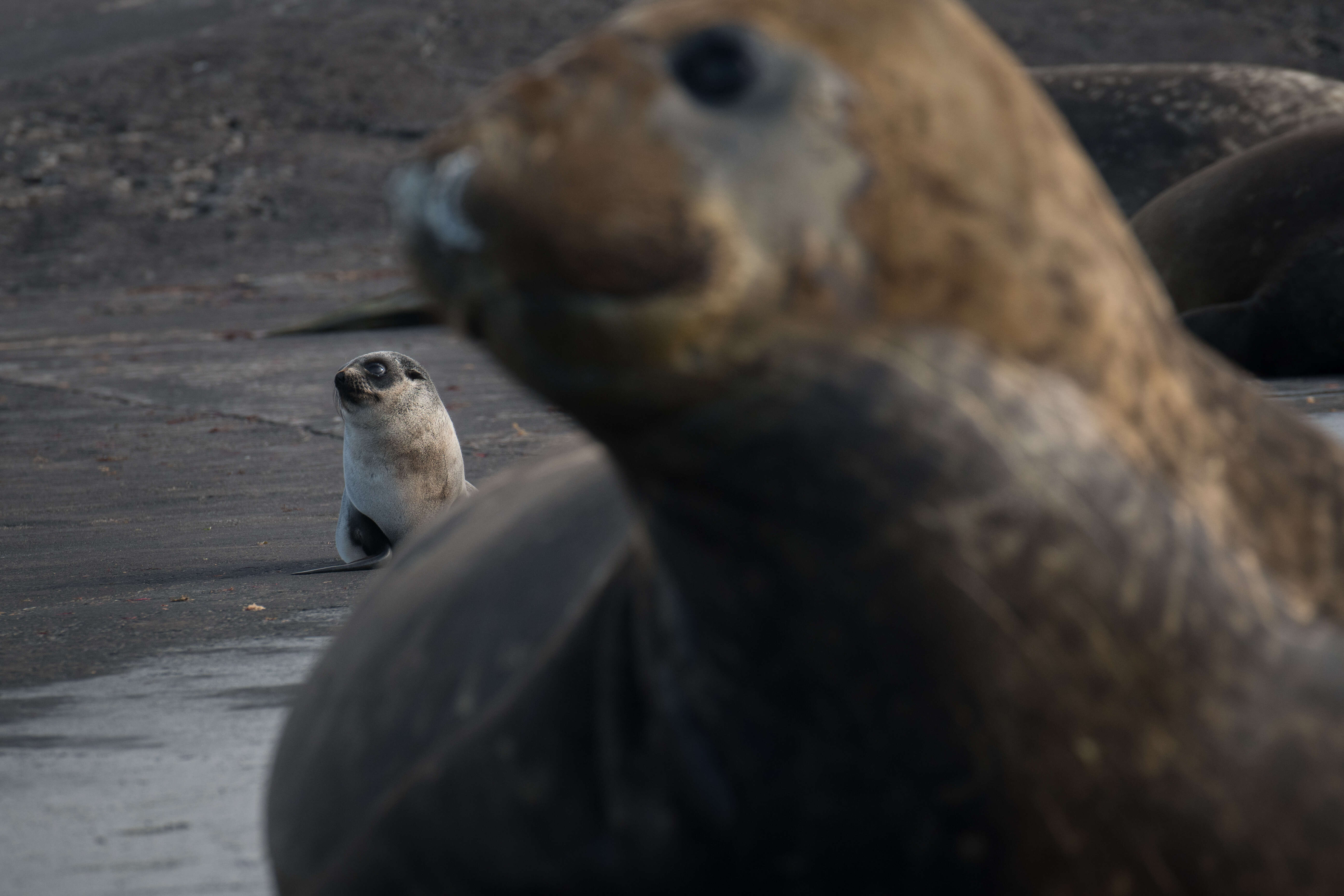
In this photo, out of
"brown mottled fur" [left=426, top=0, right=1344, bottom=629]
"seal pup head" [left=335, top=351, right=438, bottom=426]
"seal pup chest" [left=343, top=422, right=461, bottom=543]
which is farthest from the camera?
"seal pup head" [left=335, top=351, right=438, bottom=426]

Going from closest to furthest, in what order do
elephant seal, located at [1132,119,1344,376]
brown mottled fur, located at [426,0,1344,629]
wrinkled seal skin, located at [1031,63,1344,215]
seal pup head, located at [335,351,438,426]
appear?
brown mottled fur, located at [426,0,1344,629] → seal pup head, located at [335,351,438,426] → elephant seal, located at [1132,119,1344,376] → wrinkled seal skin, located at [1031,63,1344,215]

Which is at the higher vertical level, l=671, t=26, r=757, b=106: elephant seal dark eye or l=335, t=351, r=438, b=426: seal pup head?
l=671, t=26, r=757, b=106: elephant seal dark eye

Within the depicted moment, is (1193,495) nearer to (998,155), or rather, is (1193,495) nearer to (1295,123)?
(998,155)

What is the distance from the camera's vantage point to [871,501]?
121 cm

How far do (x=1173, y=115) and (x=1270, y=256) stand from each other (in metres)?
3.08

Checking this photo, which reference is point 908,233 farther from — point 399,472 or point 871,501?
point 399,472

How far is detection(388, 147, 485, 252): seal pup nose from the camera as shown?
1.16m

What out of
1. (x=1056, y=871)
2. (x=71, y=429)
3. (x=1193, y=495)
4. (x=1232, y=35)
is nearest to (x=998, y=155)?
(x=1193, y=495)

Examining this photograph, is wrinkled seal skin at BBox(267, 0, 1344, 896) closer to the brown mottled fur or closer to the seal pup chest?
the brown mottled fur

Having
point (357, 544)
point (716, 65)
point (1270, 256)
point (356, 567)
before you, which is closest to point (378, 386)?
point (357, 544)

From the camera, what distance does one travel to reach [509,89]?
1210mm

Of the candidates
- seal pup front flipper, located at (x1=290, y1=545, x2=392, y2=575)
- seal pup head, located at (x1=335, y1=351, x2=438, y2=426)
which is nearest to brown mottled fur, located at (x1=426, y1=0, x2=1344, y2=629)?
seal pup front flipper, located at (x1=290, y1=545, x2=392, y2=575)

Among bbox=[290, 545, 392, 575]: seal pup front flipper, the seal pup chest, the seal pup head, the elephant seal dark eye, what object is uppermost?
the elephant seal dark eye

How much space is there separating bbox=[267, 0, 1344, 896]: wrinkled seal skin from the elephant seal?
5.83 m
